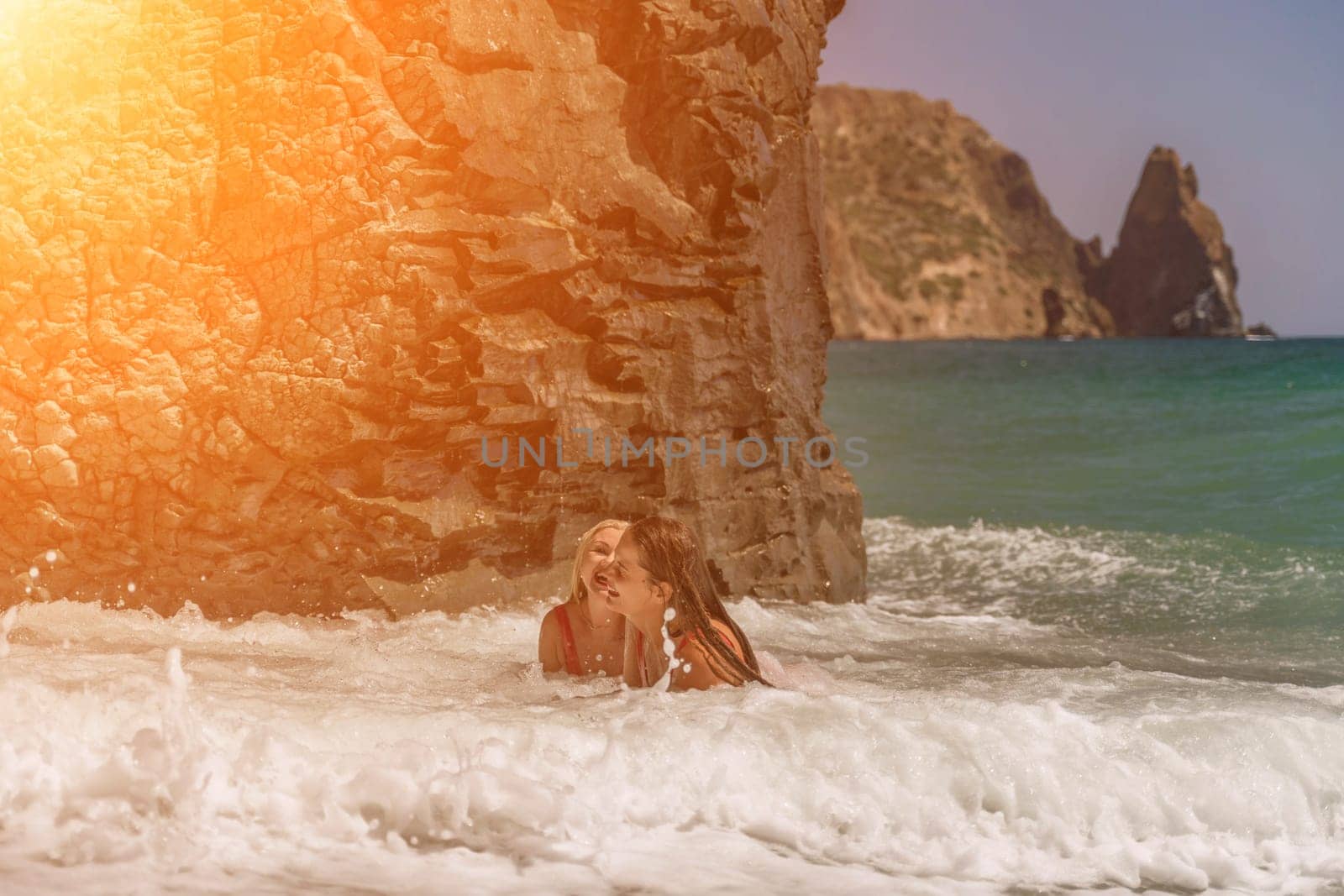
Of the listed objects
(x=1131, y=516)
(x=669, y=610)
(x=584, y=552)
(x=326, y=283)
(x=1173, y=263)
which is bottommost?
(x=1131, y=516)

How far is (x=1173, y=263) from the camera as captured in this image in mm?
94688

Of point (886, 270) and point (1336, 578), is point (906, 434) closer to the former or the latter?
point (1336, 578)

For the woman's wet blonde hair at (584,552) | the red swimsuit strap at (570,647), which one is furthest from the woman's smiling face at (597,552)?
the red swimsuit strap at (570,647)

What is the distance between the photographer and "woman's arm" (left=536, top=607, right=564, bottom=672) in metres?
4.71

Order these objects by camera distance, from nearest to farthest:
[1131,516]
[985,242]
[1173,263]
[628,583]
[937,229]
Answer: [628,583], [1131,516], [937,229], [985,242], [1173,263]

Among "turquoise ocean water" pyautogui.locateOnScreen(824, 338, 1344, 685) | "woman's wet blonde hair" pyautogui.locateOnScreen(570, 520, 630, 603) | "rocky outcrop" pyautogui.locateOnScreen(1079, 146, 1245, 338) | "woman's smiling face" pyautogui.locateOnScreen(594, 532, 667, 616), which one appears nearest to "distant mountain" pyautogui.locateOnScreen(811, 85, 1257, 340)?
"rocky outcrop" pyautogui.locateOnScreen(1079, 146, 1245, 338)

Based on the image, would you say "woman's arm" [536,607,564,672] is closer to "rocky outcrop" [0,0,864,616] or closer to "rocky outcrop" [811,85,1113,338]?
"rocky outcrop" [0,0,864,616]

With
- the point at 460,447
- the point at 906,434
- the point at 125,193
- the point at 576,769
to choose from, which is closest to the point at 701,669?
the point at 576,769

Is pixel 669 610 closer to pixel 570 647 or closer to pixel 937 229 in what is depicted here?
pixel 570 647

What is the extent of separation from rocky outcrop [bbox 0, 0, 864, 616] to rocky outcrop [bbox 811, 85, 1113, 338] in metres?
71.7

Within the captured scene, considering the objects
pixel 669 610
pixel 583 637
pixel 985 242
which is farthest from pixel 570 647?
pixel 985 242

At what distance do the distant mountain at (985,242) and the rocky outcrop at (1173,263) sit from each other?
93 millimetres

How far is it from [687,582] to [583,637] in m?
0.78

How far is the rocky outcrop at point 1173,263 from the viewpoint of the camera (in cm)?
9356
